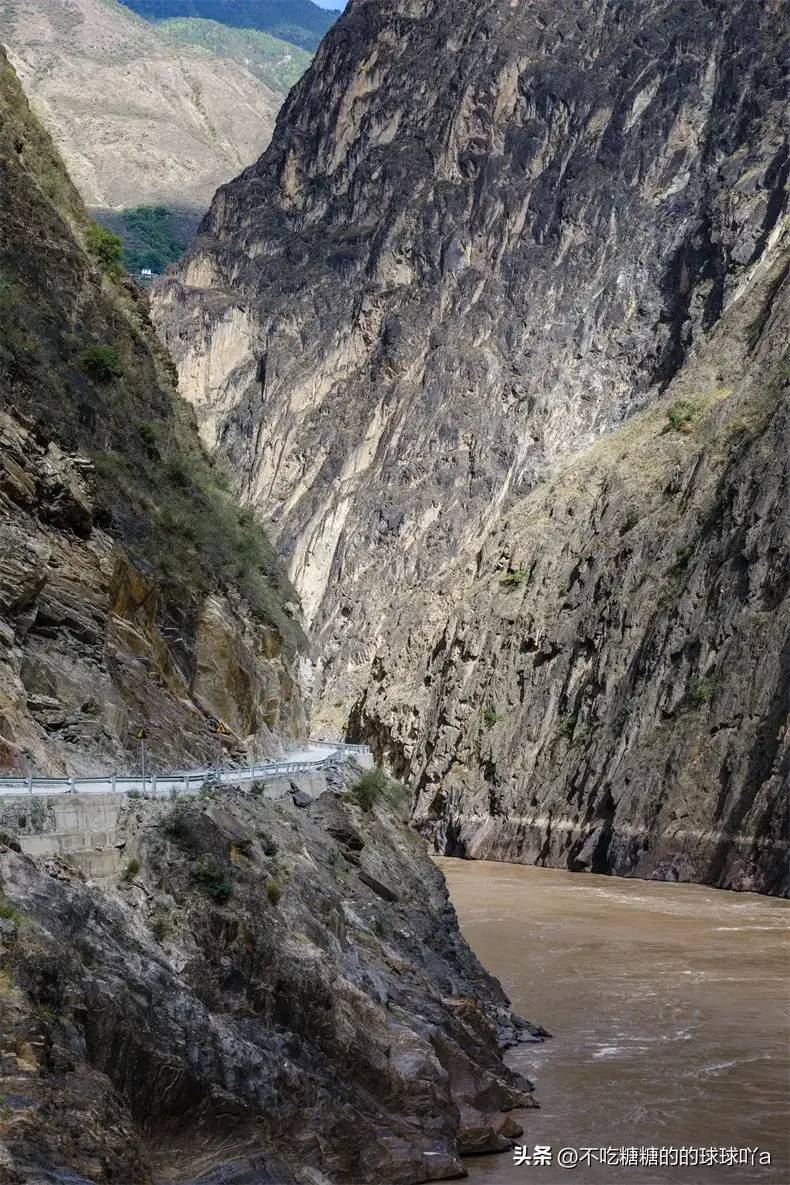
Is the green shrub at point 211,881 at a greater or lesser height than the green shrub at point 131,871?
lesser

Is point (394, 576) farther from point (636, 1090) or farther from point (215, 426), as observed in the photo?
point (636, 1090)

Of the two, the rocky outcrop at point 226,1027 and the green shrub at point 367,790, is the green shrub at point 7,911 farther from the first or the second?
the green shrub at point 367,790

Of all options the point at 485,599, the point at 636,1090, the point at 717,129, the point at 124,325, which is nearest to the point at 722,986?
the point at 636,1090

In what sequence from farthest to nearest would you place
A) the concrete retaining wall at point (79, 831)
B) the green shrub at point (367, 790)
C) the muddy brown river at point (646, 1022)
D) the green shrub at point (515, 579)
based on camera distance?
the green shrub at point (515, 579)
the green shrub at point (367, 790)
the muddy brown river at point (646, 1022)
the concrete retaining wall at point (79, 831)

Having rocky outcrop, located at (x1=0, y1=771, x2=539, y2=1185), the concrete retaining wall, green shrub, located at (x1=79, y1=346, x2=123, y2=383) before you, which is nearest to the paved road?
the concrete retaining wall

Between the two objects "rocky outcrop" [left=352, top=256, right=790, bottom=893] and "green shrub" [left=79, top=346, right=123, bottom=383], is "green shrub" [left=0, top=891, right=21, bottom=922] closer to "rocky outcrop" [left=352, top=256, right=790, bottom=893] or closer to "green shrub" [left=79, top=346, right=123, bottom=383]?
Answer: "green shrub" [left=79, top=346, right=123, bottom=383]

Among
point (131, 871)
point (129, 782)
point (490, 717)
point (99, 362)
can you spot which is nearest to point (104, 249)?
point (99, 362)

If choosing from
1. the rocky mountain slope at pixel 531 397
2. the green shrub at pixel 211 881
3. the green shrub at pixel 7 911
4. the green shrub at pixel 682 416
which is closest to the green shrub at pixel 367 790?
the green shrub at pixel 211 881
